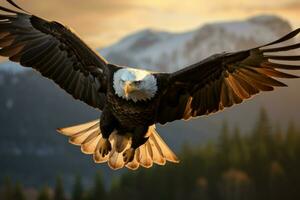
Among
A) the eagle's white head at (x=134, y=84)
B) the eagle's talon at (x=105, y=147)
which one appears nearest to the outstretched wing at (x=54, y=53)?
the eagle's talon at (x=105, y=147)

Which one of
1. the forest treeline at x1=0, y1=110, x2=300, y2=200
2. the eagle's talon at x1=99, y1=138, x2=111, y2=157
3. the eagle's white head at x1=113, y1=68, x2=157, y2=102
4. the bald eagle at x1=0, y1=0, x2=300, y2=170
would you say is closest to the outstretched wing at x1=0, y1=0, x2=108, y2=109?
the bald eagle at x1=0, y1=0, x2=300, y2=170

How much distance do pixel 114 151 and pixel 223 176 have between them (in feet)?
77.4

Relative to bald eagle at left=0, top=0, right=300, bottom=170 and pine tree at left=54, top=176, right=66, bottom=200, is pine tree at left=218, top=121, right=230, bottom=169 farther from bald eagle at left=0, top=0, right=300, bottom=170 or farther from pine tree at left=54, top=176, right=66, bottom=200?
bald eagle at left=0, top=0, right=300, bottom=170

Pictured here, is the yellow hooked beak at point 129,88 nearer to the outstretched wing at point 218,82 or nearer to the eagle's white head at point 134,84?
the eagle's white head at point 134,84

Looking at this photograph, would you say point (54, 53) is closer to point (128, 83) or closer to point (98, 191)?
point (128, 83)

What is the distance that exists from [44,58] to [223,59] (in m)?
1.24

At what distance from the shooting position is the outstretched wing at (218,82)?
16.2ft

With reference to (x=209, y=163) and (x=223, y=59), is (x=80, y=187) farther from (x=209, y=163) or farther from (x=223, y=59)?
(x=223, y=59)

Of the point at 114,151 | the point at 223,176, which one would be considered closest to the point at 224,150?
the point at 223,176

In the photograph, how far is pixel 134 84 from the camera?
14.9ft

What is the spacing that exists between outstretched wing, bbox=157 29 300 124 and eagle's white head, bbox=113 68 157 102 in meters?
0.26

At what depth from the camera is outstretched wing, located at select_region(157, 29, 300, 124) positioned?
495cm

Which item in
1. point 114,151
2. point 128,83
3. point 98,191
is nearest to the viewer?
point 128,83

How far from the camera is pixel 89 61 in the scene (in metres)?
5.23
